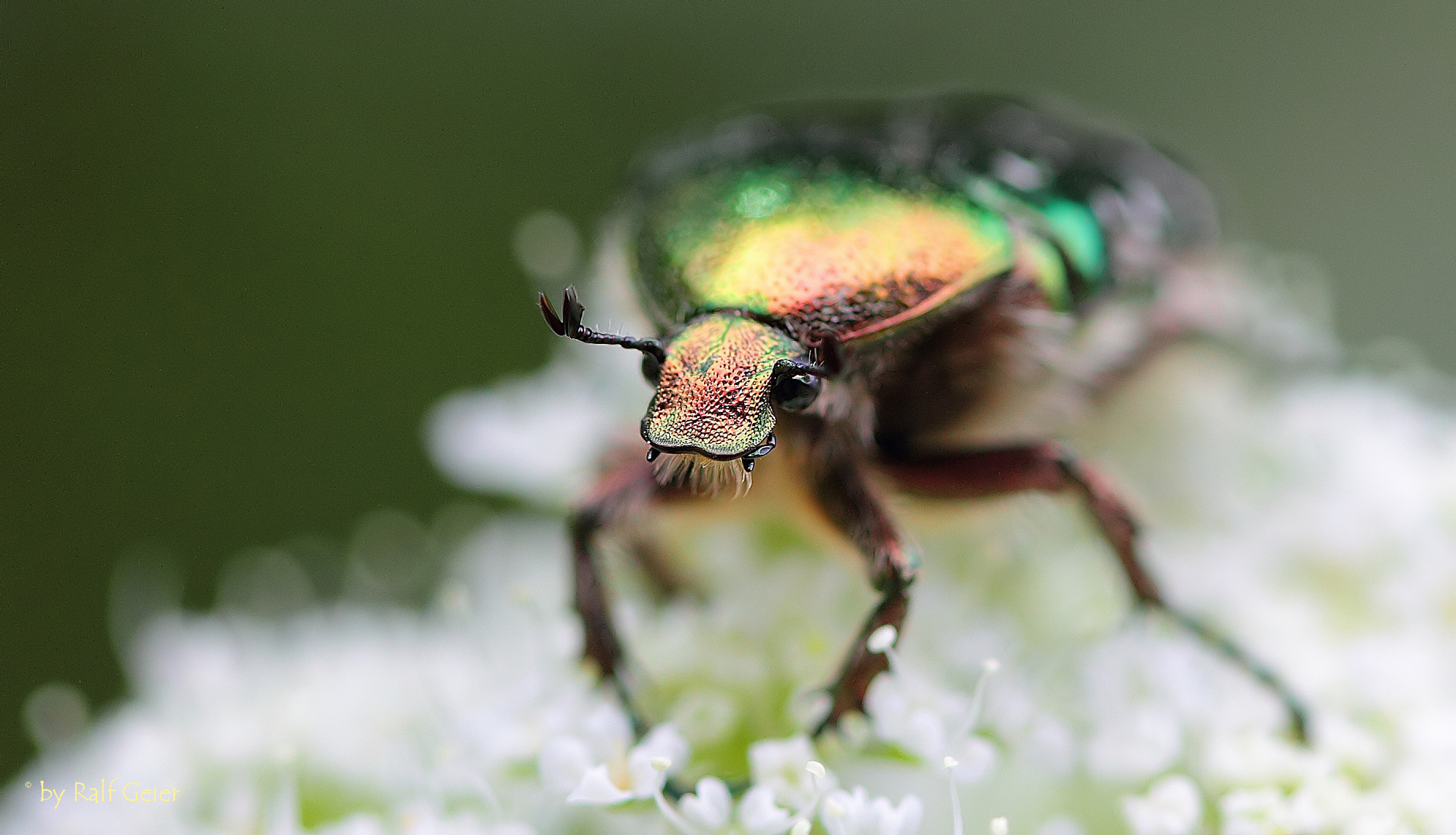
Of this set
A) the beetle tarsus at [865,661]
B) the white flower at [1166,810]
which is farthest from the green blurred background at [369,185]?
the beetle tarsus at [865,661]

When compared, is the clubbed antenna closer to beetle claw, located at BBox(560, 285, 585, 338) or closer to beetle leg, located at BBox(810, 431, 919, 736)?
beetle claw, located at BBox(560, 285, 585, 338)

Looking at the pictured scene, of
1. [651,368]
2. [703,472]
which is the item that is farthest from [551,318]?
[703,472]

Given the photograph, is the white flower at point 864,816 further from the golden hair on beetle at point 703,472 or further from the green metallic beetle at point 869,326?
the golden hair on beetle at point 703,472

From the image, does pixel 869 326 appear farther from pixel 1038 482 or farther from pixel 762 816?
pixel 762 816

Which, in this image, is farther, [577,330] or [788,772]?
[788,772]

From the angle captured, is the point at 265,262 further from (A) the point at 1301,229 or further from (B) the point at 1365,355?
(A) the point at 1301,229

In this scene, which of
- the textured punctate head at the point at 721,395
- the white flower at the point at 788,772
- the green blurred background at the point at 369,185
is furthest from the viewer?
the green blurred background at the point at 369,185
